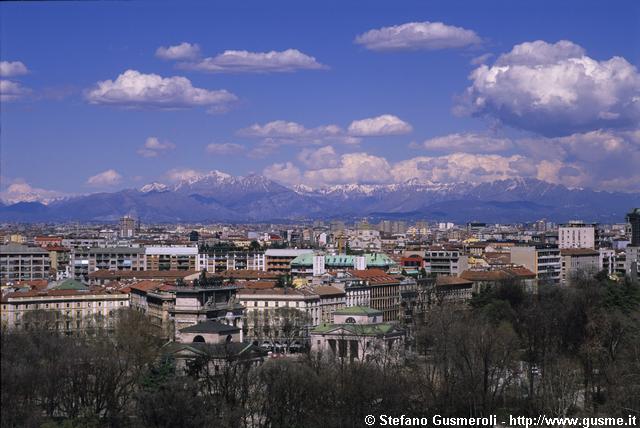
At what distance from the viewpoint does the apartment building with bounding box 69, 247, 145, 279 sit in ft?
197

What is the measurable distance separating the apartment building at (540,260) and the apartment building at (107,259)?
18.7 m

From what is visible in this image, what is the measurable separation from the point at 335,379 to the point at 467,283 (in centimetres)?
3021

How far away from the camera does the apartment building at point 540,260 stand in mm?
60312

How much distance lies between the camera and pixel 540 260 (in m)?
61.1

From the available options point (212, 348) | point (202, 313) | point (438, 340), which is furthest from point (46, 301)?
point (438, 340)

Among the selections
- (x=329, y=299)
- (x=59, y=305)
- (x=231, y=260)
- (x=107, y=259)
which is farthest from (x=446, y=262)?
(x=59, y=305)

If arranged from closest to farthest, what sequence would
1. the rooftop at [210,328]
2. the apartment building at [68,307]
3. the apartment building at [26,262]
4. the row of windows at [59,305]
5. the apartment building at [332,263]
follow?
the rooftop at [210,328] → the apartment building at [68,307] → the row of windows at [59,305] → the apartment building at [26,262] → the apartment building at [332,263]

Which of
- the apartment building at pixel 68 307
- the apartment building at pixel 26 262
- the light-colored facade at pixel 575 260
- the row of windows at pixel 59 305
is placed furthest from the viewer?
the light-colored facade at pixel 575 260

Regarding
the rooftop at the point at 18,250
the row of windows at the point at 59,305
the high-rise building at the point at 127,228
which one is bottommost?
the row of windows at the point at 59,305

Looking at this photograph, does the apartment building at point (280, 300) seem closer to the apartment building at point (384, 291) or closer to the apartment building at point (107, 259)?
the apartment building at point (384, 291)

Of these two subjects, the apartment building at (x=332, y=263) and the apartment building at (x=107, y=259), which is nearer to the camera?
the apartment building at (x=332, y=263)

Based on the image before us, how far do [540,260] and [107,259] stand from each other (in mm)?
21297

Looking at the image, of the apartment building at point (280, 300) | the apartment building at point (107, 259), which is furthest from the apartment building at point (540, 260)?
the apartment building at point (280, 300)

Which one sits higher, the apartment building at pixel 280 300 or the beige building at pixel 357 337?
the apartment building at pixel 280 300
